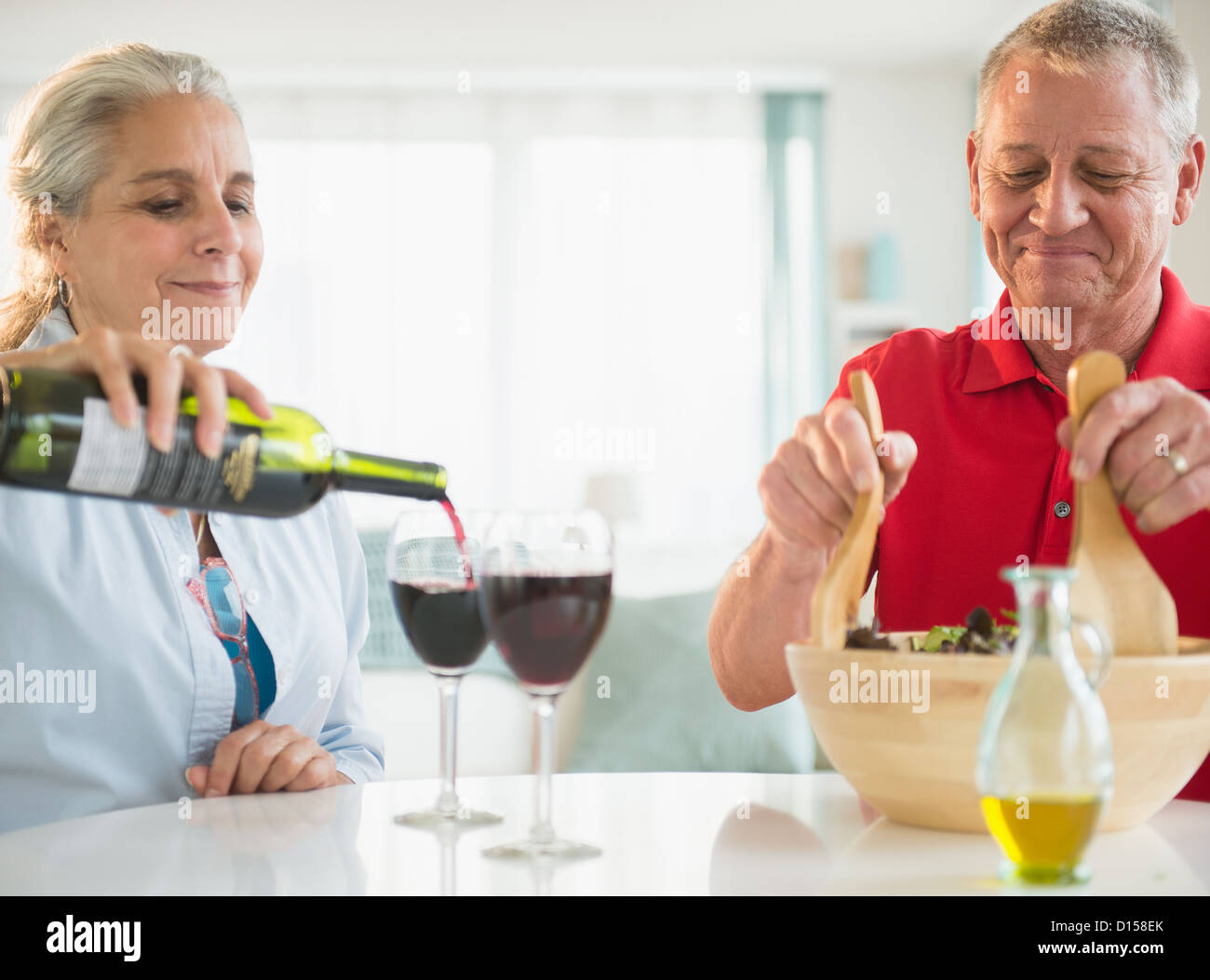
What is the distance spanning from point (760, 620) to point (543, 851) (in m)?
0.61

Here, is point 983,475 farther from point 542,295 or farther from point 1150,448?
point 542,295

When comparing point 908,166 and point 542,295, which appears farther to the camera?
point 542,295

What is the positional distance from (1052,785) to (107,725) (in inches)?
43.2

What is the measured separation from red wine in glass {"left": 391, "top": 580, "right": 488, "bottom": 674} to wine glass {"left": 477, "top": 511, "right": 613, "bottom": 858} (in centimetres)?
11

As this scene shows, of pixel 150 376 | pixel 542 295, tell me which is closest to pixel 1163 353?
pixel 150 376

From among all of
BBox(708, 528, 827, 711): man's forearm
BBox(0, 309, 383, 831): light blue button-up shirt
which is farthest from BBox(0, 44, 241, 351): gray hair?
BBox(708, 528, 827, 711): man's forearm

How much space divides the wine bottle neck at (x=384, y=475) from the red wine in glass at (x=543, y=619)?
0.74 feet

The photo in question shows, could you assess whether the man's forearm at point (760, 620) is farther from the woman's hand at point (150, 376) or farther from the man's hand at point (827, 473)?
the woman's hand at point (150, 376)

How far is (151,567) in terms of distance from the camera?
4.77 ft

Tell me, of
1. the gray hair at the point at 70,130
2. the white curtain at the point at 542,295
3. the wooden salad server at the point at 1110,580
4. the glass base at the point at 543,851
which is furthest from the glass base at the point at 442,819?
the white curtain at the point at 542,295

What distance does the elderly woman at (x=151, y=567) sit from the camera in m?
1.37

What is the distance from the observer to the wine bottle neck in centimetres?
106

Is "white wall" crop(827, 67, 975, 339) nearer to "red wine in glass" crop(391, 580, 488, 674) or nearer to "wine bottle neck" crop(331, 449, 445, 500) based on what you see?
"wine bottle neck" crop(331, 449, 445, 500)
